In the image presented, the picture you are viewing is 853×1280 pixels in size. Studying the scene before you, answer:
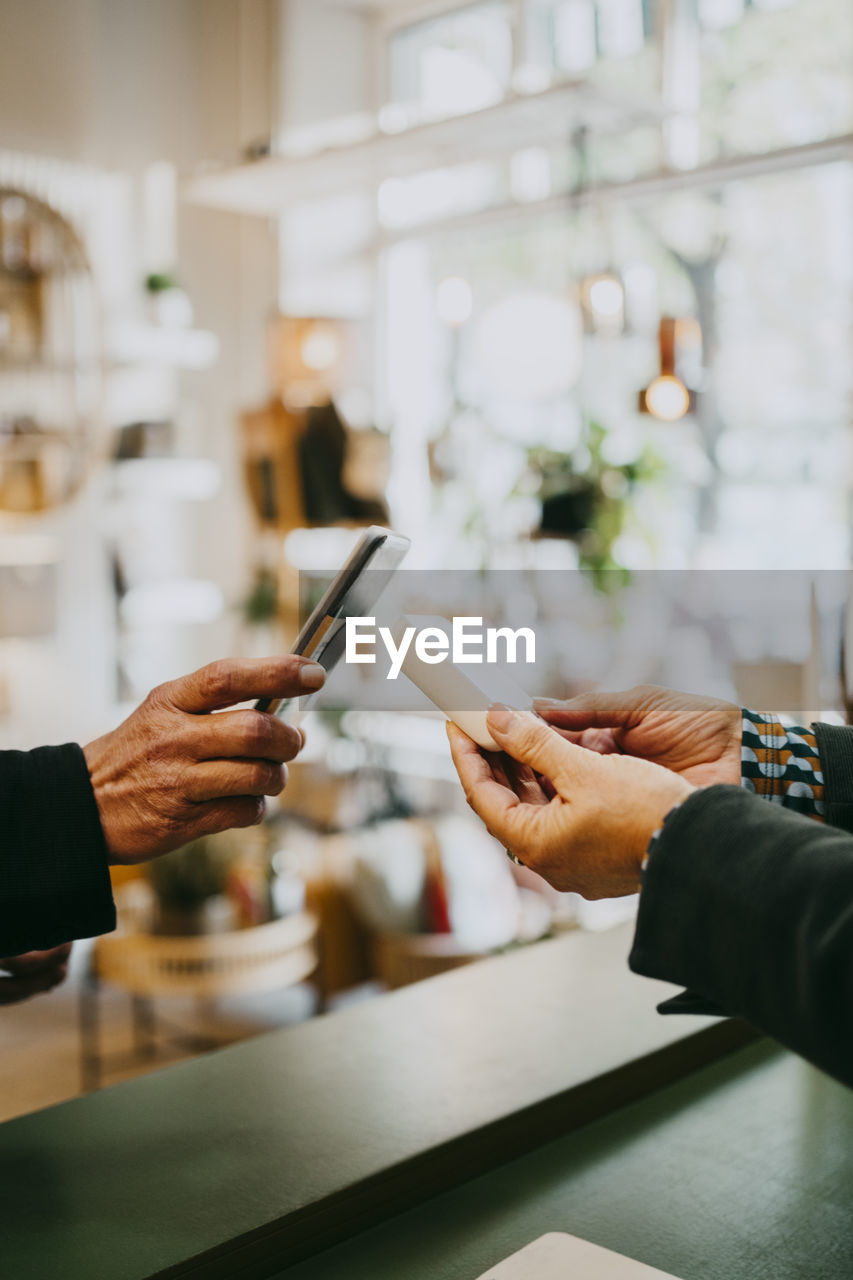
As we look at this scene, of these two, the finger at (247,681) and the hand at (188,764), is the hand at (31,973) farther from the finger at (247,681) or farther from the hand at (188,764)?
the finger at (247,681)

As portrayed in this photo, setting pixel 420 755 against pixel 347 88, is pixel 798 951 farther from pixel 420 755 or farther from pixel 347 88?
pixel 347 88

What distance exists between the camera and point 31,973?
1409 mm

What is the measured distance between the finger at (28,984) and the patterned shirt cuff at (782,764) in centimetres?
81

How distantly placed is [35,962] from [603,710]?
706 millimetres

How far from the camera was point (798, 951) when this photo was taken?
75 cm

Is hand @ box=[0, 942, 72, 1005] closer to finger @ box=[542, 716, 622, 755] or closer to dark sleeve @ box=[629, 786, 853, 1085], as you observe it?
finger @ box=[542, 716, 622, 755]

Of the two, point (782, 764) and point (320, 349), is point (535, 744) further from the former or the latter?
point (320, 349)

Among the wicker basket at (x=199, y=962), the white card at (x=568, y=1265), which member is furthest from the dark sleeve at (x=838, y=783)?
the wicker basket at (x=199, y=962)

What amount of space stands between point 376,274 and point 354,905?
3.39 metres

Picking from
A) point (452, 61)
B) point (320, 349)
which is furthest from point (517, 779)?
point (452, 61)

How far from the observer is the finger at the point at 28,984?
1405mm

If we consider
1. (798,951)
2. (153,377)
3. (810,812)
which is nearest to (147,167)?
(153,377)

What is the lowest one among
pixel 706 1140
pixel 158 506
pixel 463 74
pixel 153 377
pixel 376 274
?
pixel 706 1140

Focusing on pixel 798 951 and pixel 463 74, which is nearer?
pixel 798 951
